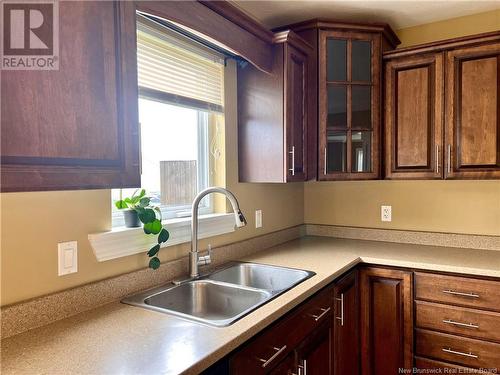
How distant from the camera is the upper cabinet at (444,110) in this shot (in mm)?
1933

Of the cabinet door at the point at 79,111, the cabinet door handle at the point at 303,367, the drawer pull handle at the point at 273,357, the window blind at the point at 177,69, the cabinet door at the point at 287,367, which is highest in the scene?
the window blind at the point at 177,69

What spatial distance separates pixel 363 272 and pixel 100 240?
4.70ft

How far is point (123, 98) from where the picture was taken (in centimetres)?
95

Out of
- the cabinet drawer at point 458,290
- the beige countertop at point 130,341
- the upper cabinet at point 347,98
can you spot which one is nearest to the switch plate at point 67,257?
the beige countertop at point 130,341

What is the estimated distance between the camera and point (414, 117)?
2.12 m

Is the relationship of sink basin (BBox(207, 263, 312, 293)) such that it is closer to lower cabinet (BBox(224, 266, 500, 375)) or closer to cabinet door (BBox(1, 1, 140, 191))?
lower cabinet (BBox(224, 266, 500, 375))

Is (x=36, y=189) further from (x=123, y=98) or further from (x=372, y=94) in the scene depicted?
(x=372, y=94)

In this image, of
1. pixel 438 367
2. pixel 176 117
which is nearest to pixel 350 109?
pixel 176 117

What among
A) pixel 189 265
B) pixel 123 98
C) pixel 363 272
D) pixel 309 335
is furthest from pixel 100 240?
pixel 363 272

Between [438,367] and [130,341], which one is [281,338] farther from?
[438,367]

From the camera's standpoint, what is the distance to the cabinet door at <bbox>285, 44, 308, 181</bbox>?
1944mm

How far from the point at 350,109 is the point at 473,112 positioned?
674 millimetres

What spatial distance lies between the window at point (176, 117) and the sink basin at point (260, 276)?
14.9 inches

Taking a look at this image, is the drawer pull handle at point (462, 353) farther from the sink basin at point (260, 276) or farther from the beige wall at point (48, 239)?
the beige wall at point (48, 239)
